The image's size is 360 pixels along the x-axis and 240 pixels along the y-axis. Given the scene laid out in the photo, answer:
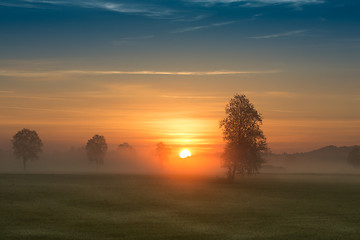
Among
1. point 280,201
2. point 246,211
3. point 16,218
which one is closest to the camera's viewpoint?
point 16,218

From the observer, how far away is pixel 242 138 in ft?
287

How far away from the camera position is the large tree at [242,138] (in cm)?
8619

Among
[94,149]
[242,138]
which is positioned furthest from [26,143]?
[242,138]

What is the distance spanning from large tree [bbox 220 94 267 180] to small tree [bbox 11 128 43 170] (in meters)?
90.2

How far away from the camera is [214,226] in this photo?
114ft

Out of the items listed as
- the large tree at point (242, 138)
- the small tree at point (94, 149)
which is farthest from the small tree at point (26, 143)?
the large tree at point (242, 138)

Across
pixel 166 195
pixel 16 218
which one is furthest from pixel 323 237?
pixel 166 195

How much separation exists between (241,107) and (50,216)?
55.9 metres

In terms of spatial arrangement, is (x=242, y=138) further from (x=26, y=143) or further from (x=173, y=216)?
(x=26, y=143)

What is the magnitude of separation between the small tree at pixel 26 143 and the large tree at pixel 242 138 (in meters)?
90.2

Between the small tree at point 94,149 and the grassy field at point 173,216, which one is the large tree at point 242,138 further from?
the small tree at point 94,149

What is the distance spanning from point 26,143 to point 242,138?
9471 centimetres

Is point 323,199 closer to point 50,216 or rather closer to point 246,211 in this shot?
point 246,211

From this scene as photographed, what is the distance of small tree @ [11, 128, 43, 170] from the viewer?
156500 millimetres
